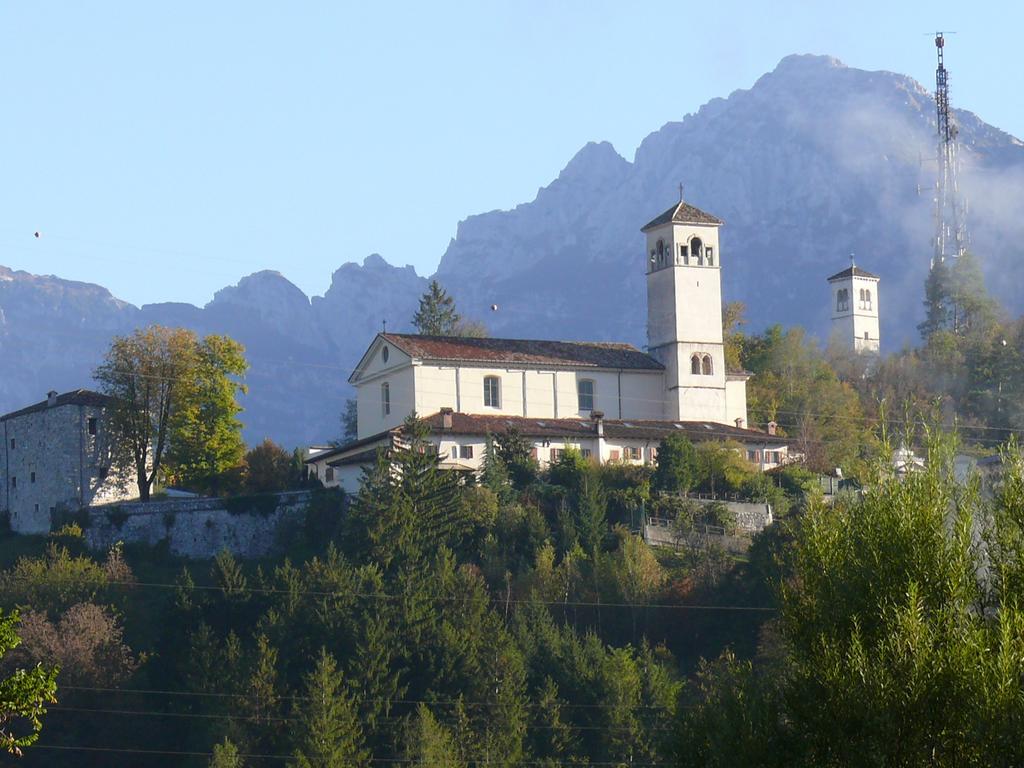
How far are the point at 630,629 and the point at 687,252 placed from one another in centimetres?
1897

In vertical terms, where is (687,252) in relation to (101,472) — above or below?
above

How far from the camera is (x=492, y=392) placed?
71188mm

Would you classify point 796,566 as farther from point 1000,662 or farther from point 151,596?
point 151,596

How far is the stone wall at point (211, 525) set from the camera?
6775cm

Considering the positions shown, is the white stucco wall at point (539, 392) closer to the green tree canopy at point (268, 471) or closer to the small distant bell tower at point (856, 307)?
the green tree canopy at point (268, 471)

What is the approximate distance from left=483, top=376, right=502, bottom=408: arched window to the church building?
0.13 ft

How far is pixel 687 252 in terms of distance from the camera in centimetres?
7494

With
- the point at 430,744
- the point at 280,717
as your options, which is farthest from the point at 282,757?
the point at 430,744

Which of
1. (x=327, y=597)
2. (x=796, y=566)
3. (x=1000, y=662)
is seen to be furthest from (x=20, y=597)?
(x=1000, y=662)

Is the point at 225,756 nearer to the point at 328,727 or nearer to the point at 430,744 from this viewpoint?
the point at 328,727

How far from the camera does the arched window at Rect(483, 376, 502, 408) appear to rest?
71000 mm

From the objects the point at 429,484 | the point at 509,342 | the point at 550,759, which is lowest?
the point at 550,759

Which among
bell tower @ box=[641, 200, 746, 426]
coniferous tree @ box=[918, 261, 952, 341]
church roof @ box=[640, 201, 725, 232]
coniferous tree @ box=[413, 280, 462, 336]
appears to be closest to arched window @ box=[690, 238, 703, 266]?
bell tower @ box=[641, 200, 746, 426]

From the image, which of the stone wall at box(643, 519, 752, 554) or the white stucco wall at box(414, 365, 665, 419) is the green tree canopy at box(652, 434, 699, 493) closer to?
the stone wall at box(643, 519, 752, 554)
